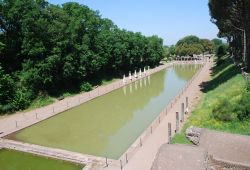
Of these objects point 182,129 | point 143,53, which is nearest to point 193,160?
point 182,129

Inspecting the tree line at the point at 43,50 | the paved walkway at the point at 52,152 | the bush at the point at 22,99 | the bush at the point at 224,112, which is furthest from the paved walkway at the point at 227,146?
the tree line at the point at 43,50

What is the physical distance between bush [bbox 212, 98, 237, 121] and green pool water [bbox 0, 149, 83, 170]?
949cm

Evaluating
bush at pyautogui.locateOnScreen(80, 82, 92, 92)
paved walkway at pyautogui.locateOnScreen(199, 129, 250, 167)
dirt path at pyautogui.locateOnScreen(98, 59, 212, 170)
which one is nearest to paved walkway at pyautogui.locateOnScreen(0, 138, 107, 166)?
dirt path at pyautogui.locateOnScreen(98, 59, 212, 170)

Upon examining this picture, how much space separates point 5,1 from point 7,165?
19.6 m

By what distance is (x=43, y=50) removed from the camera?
30.9m

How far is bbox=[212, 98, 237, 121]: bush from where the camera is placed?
61.8 feet

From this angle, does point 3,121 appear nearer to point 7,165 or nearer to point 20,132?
point 20,132

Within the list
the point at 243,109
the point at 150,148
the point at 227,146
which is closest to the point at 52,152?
the point at 150,148

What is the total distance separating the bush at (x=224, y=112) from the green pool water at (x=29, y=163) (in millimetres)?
9488

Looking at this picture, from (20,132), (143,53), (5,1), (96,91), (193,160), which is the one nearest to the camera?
(193,160)

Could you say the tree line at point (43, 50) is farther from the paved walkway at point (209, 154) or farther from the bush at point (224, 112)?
the paved walkway at point (209, 154)

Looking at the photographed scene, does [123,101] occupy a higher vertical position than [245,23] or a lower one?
lower

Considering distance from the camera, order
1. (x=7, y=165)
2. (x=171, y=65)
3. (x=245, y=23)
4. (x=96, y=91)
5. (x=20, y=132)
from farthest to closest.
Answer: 1. (x=171, y=65)
2. (x=96, y=91)
3. (x=245, y=23)
4. (x=20, y=132)
5. (x=7, y=165)

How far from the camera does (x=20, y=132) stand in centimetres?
2214
